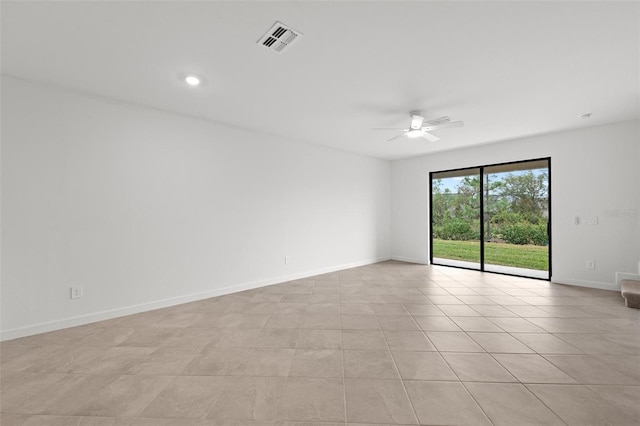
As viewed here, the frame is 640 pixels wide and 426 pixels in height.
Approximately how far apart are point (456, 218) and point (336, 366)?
16.4 feet

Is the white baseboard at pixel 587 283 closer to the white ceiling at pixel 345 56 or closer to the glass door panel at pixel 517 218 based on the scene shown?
the glass door panel at pixel 517 218

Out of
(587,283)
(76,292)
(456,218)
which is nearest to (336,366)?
(76,292)

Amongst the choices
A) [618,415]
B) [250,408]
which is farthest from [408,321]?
[250,408]

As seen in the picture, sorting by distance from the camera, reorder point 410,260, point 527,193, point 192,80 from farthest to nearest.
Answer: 1. point 410,260
2. point 527,193
3. point 192,80

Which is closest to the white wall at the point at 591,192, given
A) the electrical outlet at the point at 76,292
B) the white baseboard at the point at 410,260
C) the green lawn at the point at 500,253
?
the green lawn at the point at 500,253

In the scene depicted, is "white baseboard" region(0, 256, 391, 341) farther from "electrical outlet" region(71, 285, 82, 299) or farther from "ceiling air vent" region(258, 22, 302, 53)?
"ceiling air vent" region(258, 22, 302, 53)

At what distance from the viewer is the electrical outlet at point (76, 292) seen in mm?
2807

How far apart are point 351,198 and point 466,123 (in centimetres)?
273

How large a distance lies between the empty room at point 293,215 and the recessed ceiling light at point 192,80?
0.12 m

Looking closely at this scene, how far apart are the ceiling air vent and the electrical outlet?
3281 millimetres

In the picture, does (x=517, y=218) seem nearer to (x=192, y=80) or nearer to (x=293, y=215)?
(x=293, y=215)

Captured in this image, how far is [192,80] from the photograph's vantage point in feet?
8.79

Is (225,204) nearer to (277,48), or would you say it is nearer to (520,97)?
(277,48)

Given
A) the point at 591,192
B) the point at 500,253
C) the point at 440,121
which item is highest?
the point at 440,121
